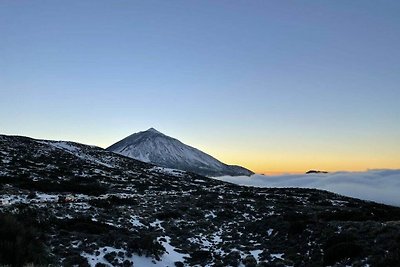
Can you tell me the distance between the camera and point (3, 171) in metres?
43.2

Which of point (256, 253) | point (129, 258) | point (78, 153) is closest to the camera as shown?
point (129, 258)

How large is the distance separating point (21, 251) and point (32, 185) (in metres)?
25.9

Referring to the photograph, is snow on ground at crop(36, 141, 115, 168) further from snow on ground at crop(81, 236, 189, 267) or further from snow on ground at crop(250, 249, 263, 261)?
snow on ground at crop(81, 236, 189, 267)

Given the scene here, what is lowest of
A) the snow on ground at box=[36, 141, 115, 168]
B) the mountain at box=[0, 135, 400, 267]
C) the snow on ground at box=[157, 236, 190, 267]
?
the snow on ground at box=[157, 236, 190, 267]

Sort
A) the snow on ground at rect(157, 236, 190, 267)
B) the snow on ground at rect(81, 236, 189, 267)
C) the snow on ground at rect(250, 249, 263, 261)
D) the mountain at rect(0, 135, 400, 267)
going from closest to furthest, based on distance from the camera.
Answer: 1. the mountain at rect(0, 135, 400, 267)
2. the snow on ground at rect(81, 236, 189, 267)
3. the snow on ground at rect(157, 236, 190, 267)
4. the snow on ground at rect(250, 249, 263, 261)

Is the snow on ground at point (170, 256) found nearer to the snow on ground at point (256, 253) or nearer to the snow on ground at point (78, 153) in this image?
the snow on ground at point (256, 253)

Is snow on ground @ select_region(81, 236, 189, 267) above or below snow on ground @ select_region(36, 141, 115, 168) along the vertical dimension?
below

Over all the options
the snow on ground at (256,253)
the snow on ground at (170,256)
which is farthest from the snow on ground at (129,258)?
the snow on ground at (256,253)

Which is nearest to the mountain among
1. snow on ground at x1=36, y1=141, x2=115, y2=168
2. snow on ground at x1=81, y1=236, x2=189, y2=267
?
snow on ground at x1=81, y1=236, x2=189, y2=267

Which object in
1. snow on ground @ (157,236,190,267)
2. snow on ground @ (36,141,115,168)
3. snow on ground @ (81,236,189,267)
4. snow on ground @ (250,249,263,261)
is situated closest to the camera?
snow on ground @ (81,236,189,267)

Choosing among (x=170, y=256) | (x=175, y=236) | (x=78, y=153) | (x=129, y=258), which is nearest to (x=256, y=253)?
(x=170, y=256)

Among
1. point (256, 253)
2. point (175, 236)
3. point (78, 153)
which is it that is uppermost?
point (78, 153)

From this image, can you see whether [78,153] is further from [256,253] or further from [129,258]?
[129,258]

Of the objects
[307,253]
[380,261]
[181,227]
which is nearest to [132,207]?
[181,227]
